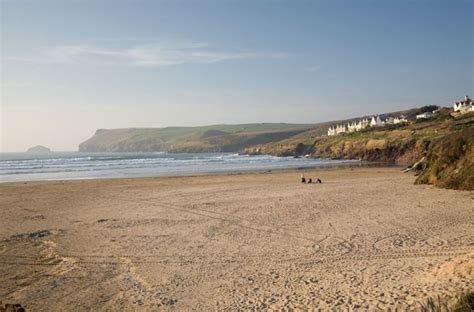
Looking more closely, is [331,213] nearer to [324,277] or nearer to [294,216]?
[294,216]

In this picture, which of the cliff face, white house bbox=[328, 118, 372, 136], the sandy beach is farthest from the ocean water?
white house bbox=[328, 118, 372, 136]

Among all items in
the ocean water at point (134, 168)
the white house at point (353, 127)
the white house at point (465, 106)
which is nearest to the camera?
the ocean water at point (134, 168)

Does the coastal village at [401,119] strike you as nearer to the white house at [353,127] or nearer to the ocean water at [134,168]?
the white house at [353,127]

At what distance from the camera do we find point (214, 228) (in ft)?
45.9

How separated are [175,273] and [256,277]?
1.86m

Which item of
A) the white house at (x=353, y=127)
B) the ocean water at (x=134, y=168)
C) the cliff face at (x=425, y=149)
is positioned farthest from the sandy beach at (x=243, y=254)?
the white house at (x=353, y=127)

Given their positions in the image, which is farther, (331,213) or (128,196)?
(128,196)

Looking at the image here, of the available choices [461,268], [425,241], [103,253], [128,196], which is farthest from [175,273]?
[128,196]

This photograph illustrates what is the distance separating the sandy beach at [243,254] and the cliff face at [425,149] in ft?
10.6

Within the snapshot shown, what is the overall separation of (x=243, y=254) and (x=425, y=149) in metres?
36.7

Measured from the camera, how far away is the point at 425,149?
42.0 meters

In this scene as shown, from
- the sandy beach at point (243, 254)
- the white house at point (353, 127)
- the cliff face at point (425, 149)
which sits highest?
the white house at point (353, 127)

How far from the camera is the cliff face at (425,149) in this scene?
21219 mm

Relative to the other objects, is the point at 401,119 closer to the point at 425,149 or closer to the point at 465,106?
the point at 465,106
